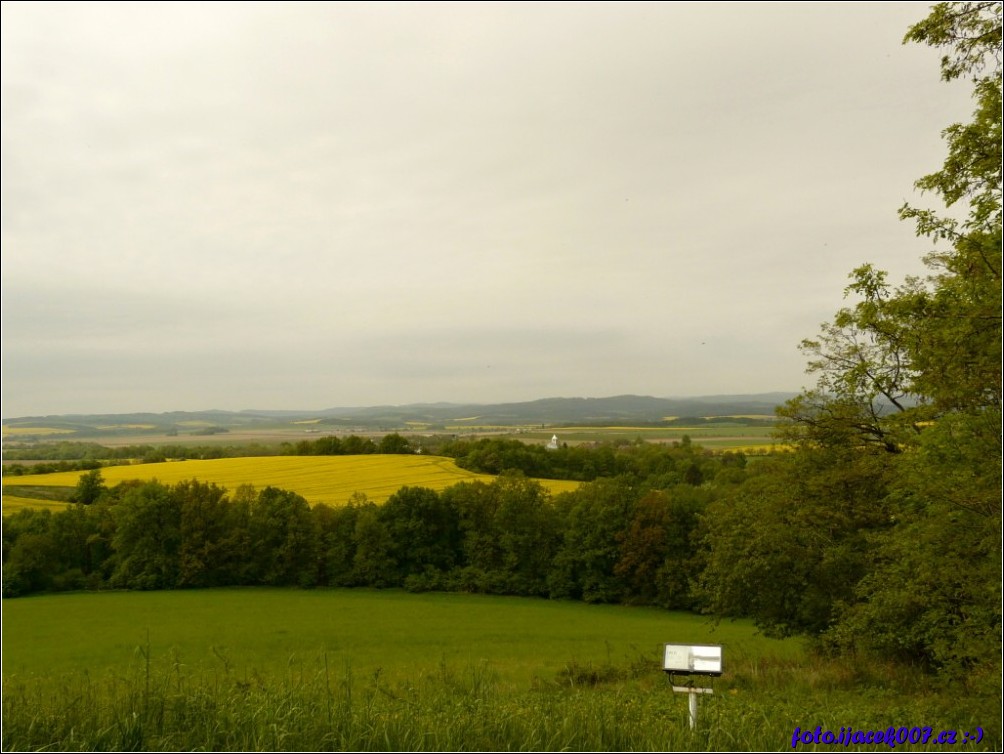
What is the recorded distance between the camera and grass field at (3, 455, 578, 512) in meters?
35.3

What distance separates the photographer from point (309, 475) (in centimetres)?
3791

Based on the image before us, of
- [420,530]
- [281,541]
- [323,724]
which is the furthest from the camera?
[420,530]

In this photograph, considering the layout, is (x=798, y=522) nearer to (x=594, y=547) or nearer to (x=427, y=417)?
(x=594, y=547)

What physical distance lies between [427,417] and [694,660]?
56.0m

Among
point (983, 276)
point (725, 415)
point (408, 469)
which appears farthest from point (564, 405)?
point (983, 276)

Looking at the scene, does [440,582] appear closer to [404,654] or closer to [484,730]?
[404,654]

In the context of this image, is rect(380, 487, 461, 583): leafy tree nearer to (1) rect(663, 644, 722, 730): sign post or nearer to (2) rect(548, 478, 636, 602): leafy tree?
(2) rect(548, 478, 636, 602): leafy tree

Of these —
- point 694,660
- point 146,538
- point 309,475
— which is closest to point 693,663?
point 694,660

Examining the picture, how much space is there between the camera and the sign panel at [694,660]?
4.11 metres

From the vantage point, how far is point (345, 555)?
3919 centimetres

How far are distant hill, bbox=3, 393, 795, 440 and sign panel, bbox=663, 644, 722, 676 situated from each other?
42.5 feet

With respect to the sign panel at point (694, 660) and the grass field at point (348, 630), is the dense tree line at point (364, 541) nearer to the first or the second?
the grass field at point (348, 630)

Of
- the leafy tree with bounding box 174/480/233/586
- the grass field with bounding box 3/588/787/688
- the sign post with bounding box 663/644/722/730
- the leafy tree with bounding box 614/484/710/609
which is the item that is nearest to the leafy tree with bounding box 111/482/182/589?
the leafy tree with bounding box 174/480/233/586

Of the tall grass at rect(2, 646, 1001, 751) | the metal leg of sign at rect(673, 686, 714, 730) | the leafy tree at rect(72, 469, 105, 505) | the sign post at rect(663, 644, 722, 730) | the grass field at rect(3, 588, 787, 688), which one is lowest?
the grass field at rect(3, 588, 787, 688)
